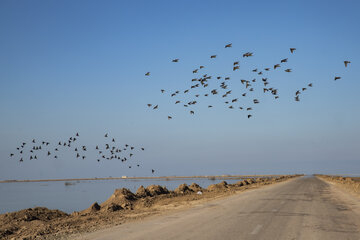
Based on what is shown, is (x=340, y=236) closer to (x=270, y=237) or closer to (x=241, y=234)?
(x=270, y=237)

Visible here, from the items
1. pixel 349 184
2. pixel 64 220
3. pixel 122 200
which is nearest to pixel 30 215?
pixel 64 220

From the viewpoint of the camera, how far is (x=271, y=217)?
15.1 m

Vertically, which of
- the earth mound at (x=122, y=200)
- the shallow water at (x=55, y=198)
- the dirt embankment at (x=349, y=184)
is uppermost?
the dirt embankment at (x=349, y=184)

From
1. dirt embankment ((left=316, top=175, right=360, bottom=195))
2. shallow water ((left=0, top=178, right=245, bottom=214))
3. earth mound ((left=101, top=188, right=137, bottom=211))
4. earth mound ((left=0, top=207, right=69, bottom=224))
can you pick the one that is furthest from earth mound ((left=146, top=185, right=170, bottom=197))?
dirt embankment ((left=316, top=175, right=360, bottom=195))

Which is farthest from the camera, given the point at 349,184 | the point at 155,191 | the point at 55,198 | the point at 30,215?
the point at 349,184

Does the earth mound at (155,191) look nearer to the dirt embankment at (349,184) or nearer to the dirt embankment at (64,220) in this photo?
the dirt embankment at (64,220)

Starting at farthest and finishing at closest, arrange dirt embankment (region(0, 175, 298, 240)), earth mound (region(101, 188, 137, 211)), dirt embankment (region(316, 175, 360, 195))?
dirt embankment (region(316, 175, 360, 195))
earth mound (region(101, 188, 137, 211))
dirt embankment (region(0, 175, 298, 240))

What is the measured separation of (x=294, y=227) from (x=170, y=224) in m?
4.68

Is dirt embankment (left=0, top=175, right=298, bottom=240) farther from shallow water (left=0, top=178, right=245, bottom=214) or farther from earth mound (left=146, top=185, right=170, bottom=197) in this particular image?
shallow water (left=0, top=178, right=245, bottom=214)

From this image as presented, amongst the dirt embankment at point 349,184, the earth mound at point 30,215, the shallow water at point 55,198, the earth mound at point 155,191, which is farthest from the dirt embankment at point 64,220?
the dirt embankment at point 349,184

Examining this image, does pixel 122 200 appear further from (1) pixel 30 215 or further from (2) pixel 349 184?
(2) pixel 349 184

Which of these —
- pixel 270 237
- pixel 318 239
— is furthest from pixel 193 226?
pixel 318 239

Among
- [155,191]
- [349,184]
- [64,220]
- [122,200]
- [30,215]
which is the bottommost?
[64,220]

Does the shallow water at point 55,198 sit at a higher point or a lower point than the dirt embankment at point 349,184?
lower
